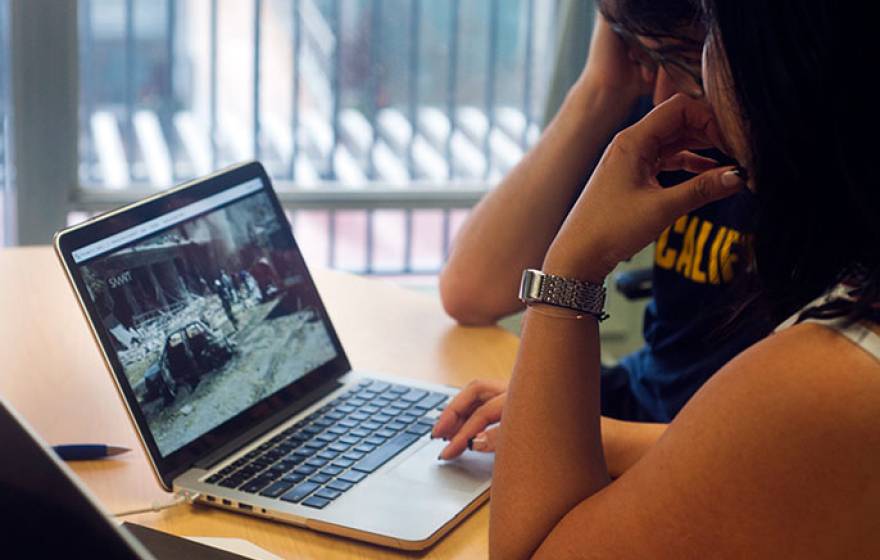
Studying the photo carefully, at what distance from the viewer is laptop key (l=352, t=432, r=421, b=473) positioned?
1084mm

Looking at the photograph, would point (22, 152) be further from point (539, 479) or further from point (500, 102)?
point (539, 479)

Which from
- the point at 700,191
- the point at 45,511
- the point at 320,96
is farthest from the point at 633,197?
the point at 320,96

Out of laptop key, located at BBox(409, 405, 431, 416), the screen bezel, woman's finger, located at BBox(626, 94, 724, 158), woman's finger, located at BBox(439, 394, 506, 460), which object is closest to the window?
the screen bezel

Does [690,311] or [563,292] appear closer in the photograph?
[563,292]

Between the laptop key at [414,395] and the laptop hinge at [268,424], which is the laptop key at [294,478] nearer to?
the laptop hinge at [268,424]

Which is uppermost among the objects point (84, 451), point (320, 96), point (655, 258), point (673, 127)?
point (673, 127)

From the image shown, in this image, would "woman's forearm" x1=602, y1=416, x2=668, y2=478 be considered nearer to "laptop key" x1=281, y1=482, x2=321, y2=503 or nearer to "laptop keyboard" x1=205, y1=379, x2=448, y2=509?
"laptop keyboard" x1=205, y1=379, x2=448, y2=509

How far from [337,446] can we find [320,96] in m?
1.92

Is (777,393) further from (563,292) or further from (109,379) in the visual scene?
(109,379)

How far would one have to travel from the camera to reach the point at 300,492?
3.37ft

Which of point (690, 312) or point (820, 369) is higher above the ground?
point (820, 369)

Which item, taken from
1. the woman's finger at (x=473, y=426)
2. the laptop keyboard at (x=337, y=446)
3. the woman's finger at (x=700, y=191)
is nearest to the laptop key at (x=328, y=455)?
the laptop keyboard at (x=337, y=446)

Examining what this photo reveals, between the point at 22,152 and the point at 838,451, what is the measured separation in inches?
86.5

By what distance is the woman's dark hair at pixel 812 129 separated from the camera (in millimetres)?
752
